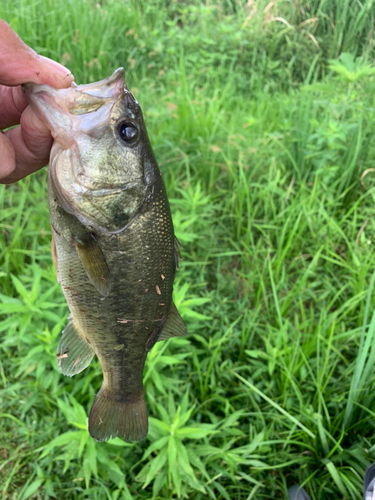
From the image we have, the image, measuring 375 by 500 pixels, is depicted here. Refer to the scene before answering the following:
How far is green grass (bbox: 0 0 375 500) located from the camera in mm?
1885

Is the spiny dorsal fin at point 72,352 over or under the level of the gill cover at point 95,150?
under

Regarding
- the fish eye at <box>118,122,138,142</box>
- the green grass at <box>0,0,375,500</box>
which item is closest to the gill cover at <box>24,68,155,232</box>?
the fish eye at <box>118,122,138,142</box>

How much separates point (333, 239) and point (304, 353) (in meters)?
1.13

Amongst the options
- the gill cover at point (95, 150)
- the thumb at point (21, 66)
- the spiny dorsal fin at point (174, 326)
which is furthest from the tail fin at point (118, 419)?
the thumb at point (21, 66)

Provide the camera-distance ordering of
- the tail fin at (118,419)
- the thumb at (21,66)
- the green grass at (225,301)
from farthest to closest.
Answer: the green grass at (225,301) < the tail fin at (118,419) < the thumb at (21,66)

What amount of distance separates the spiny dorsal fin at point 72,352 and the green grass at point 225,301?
0.35 meters

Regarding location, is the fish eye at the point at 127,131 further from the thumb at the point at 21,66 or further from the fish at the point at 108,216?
the thumb at the point at 21,66

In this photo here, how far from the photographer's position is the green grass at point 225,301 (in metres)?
1.88

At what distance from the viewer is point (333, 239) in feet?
9.54

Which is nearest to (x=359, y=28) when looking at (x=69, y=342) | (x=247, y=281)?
(x=247, y=281)

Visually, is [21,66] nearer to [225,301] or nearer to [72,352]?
[72,352]

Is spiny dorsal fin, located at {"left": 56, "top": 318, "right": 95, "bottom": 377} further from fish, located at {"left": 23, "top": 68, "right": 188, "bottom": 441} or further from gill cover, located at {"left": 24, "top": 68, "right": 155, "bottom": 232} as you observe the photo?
gill cover, located at {"left": 24, "top": 68, "right": 155, "bottom": 232}

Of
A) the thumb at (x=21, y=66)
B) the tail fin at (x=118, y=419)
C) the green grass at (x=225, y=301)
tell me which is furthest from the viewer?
the green grass at (x=225, y=301)

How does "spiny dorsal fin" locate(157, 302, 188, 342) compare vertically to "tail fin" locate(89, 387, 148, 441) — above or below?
above
